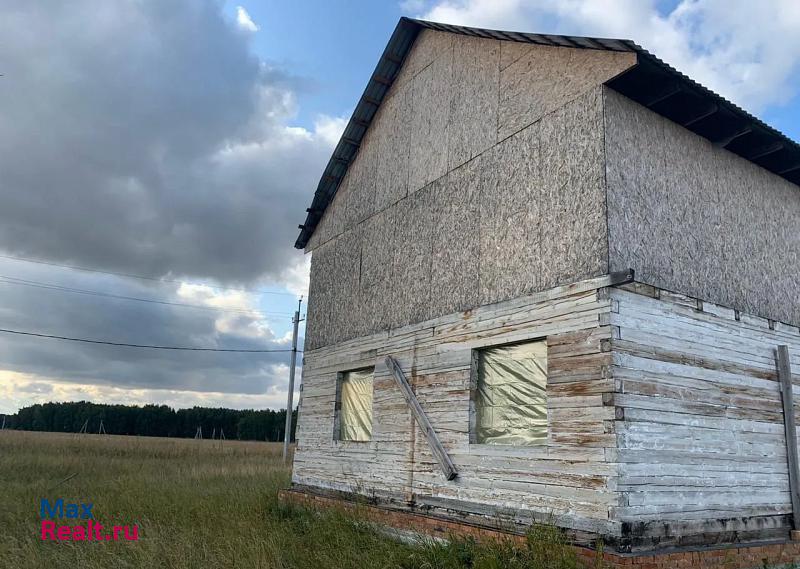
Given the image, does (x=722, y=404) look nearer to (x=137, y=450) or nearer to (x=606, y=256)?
(x=606, y=256)

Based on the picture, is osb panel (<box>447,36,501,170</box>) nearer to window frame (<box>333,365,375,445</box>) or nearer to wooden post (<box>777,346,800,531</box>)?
window frame (<box>333,365,375,445</box>)

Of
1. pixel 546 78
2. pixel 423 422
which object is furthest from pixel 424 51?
pixel 423 422

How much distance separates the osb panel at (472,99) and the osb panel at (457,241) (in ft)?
1.13

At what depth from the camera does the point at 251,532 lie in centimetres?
1012

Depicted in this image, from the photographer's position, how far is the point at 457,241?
9.92m

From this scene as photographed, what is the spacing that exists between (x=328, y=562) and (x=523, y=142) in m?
6.54

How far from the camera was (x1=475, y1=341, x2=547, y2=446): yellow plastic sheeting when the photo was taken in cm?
788

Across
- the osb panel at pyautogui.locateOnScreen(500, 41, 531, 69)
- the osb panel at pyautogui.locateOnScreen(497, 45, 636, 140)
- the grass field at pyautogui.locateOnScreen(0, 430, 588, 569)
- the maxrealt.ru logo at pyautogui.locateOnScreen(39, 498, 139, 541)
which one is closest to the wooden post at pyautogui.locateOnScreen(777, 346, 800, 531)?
the grass field at pyautogui.locateOnScreen(0, 430, 588, 569)

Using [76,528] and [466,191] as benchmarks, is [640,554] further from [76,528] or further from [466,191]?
[76,528]

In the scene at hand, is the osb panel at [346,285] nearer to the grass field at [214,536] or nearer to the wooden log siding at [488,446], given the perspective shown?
the wooden log siding at [488,446]

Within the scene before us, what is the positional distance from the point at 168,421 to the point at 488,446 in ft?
278

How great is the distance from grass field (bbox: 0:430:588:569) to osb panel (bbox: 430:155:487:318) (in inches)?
143

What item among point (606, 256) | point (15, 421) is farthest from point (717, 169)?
point (15, 421)

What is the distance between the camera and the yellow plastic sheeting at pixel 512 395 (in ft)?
25.8
